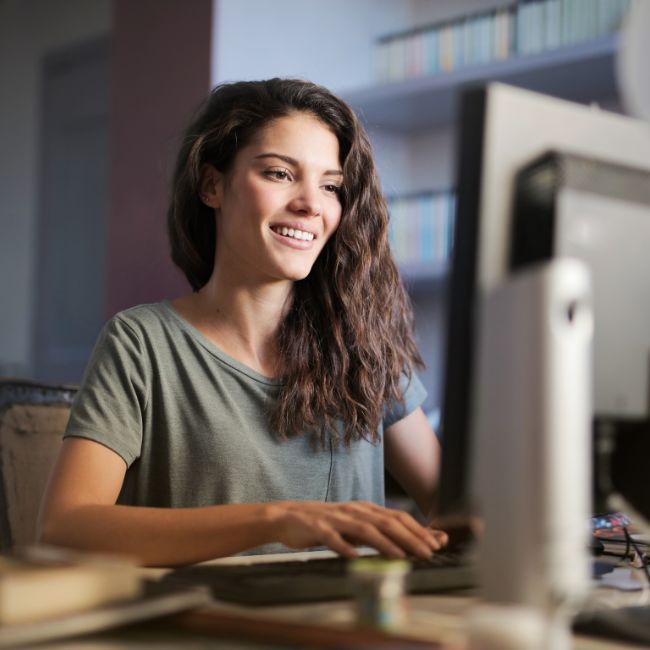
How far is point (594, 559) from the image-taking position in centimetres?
122

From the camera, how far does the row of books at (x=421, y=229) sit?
3227mm

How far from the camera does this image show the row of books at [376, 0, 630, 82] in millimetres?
2863

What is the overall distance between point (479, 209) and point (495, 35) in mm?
2541

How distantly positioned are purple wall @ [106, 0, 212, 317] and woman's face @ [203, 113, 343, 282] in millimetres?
1657

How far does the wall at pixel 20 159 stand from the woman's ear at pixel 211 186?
9.88ft

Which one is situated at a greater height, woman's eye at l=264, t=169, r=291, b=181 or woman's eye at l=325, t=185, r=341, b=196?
woman's eye at l=264, t=169, r=291, b=181

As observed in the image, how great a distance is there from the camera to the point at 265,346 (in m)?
1.64

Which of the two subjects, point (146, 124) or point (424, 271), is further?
point (146, 124)

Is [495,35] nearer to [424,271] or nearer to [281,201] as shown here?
[424,271]

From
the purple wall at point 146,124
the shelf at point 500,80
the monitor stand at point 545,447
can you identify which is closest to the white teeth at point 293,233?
the monitor stand at point 545,447

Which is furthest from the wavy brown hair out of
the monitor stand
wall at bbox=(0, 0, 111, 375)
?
wall at bbox=(0, 0, 111, 375)

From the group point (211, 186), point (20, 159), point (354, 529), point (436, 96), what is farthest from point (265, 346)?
point (20, 159)

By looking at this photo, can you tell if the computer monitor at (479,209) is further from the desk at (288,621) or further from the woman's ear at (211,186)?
the woman's ear at (211,186)

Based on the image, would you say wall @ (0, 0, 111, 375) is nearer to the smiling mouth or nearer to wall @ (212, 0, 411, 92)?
wall @ (212, 0, 411, 92)
